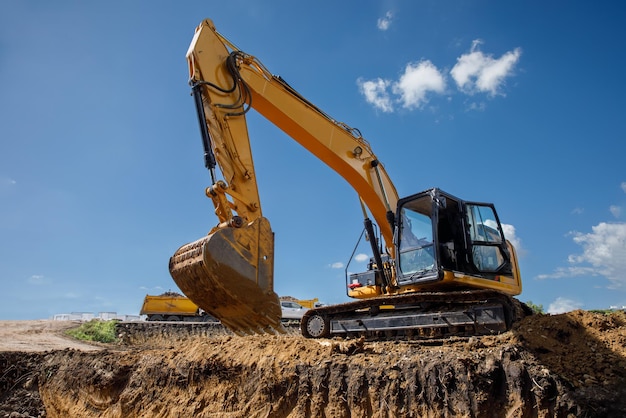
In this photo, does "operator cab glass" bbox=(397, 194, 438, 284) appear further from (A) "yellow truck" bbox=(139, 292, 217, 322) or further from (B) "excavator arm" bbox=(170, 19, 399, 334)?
(A) "yellow truck" bbox=(139, 292, 217, 322)

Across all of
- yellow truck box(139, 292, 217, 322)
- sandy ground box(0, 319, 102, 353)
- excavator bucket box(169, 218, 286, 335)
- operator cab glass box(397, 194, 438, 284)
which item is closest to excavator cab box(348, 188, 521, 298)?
operator cab glass box(397, 194, 438, 284)

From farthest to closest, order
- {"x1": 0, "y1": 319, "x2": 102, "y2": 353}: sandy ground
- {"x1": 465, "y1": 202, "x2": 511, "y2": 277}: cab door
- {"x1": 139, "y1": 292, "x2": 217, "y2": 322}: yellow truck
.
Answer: {"x1": 139, "y1": 292, "x2": 217, "y2": 322}: yellow truck, {"x1": 0, "y1": 319, "x2": 102, "y2": 353}: sandy ground, {"x1": 465, "y1": 202, "x2": 511, "y2": 277}: cab door

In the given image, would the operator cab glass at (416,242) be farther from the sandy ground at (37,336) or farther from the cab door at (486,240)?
the sandy ground at (37,336)

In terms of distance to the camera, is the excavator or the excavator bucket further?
the excavator bucket

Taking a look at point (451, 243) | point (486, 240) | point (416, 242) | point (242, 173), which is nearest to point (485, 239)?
point (486, 240)

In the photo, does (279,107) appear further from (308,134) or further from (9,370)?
(9,370)

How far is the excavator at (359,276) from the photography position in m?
6.71

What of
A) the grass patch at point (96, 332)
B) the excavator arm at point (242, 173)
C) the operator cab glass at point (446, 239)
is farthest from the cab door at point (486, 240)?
the grass patch at point (96, 332)

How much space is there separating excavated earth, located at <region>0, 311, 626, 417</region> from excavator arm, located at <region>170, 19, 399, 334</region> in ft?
2.57

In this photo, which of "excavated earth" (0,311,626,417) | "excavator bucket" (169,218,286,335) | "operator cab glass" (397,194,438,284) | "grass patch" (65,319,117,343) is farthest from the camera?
"grass patch" (65,319,117,343)

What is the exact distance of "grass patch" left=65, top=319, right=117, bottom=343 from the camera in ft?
71.5

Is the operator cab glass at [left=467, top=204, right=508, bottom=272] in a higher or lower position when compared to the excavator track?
higher

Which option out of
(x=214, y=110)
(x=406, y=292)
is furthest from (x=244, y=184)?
(x=406, y=292)

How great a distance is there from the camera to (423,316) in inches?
261
